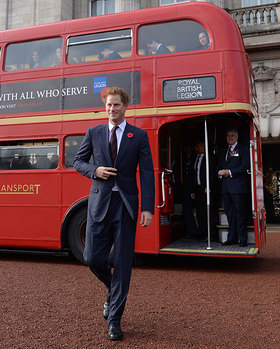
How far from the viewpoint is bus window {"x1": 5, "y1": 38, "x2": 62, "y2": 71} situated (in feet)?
22.5

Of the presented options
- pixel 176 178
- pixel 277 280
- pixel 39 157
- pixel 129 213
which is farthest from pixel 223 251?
pixel 39 157

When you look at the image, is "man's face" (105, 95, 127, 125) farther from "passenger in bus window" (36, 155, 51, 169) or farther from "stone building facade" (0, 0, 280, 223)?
"stone building facade" (0, 0, 280, 223)

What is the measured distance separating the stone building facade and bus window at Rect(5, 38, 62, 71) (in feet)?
32.6

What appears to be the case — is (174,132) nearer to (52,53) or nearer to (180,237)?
(180,237)

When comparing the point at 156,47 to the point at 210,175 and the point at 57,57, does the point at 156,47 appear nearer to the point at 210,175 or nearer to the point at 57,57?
the point at 57,57

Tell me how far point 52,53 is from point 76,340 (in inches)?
208

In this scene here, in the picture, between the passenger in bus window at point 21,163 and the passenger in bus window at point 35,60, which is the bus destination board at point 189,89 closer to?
the passenger in bus window at point 35,60

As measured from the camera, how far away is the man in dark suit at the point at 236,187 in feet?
20.6

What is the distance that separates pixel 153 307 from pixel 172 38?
4244mm

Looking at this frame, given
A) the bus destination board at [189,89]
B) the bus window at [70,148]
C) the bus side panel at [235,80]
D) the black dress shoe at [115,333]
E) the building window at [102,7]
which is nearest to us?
the black dress shoe at [115,333]

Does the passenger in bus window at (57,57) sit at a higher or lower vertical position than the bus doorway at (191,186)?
higher

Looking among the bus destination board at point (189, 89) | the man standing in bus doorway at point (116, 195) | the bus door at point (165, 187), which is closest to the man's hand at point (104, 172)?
the man standing in bus doorway at point (116, 195)

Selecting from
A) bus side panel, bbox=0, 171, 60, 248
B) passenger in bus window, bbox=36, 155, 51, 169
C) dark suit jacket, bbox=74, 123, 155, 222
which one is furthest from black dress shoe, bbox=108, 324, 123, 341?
passenger in bus window, bbox=36, 155, 51, 169

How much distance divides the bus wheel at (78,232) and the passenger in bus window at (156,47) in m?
2.88
